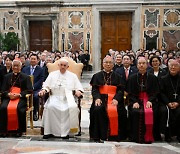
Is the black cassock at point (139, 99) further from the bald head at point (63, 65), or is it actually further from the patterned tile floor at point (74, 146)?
the bald head at point (63, 65)

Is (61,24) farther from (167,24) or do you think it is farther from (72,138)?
(72,138)

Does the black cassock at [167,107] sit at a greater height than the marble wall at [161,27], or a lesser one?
lesser

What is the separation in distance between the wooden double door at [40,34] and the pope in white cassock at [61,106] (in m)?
9.45

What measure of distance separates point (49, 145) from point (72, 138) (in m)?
0.59

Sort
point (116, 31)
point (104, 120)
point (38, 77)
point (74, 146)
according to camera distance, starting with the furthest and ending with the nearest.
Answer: point (116, 31), point (38, 77), point (104, 120), point (74, 146)

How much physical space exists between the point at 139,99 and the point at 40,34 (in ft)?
34.0

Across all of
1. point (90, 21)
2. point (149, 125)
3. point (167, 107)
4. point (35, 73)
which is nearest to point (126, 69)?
point (167, 107)

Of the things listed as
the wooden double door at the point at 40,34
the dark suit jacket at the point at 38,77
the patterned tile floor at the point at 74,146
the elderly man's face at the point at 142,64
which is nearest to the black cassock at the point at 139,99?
the elderly man's face at the point at 142,64

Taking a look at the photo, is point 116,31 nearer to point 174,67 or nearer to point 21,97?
point 174,67

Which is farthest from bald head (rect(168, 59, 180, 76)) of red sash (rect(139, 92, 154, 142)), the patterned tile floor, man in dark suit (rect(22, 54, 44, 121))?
man in dark suit (rect(22, 54, 44, 121))

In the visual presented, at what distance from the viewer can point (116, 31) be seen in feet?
50.8

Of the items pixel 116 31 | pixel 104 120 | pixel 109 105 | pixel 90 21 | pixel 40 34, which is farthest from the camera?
pixel 40 34

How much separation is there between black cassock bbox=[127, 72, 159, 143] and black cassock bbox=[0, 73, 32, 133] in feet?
6.00

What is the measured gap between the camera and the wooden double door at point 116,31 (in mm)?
15352
